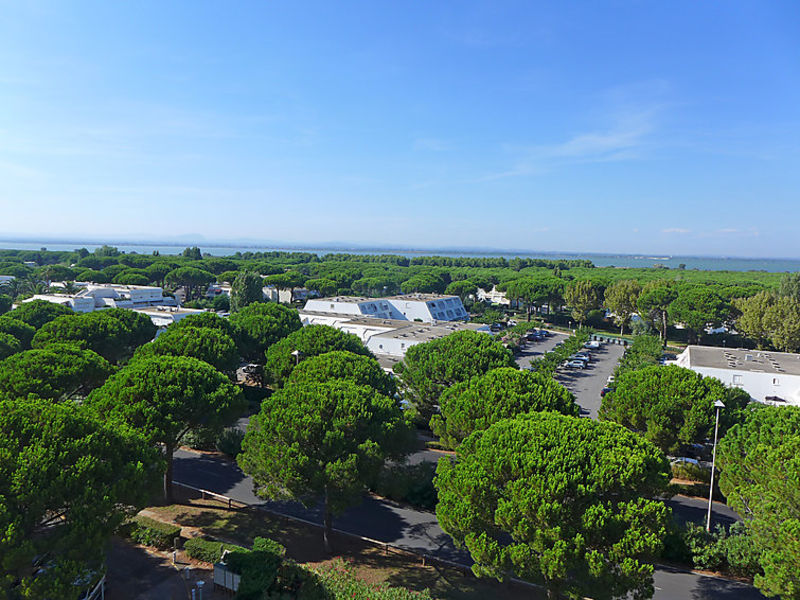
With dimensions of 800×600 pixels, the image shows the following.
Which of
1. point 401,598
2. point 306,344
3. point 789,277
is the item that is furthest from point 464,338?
point 789,277

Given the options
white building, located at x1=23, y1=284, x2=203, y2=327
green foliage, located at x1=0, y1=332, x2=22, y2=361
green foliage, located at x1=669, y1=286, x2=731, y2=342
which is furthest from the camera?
green foliage, located at x1=669, y1=286, x2=731, y2=342

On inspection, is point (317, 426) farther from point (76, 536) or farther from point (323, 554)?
point (76, 536)

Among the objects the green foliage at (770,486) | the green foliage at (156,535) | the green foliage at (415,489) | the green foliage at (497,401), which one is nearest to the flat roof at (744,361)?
the green foliage at (770,486)

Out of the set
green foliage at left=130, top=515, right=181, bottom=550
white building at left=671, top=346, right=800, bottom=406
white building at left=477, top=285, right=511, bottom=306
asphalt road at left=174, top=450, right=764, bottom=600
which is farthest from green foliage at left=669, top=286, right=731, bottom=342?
green foliage at left=130, top=515, right=181, bottom=550

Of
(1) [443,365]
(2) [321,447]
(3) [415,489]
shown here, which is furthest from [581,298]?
(2) [321,447]

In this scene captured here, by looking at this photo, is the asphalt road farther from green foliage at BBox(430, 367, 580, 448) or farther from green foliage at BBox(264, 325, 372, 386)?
green foliage at BBox(264, 325, 372, 386)
